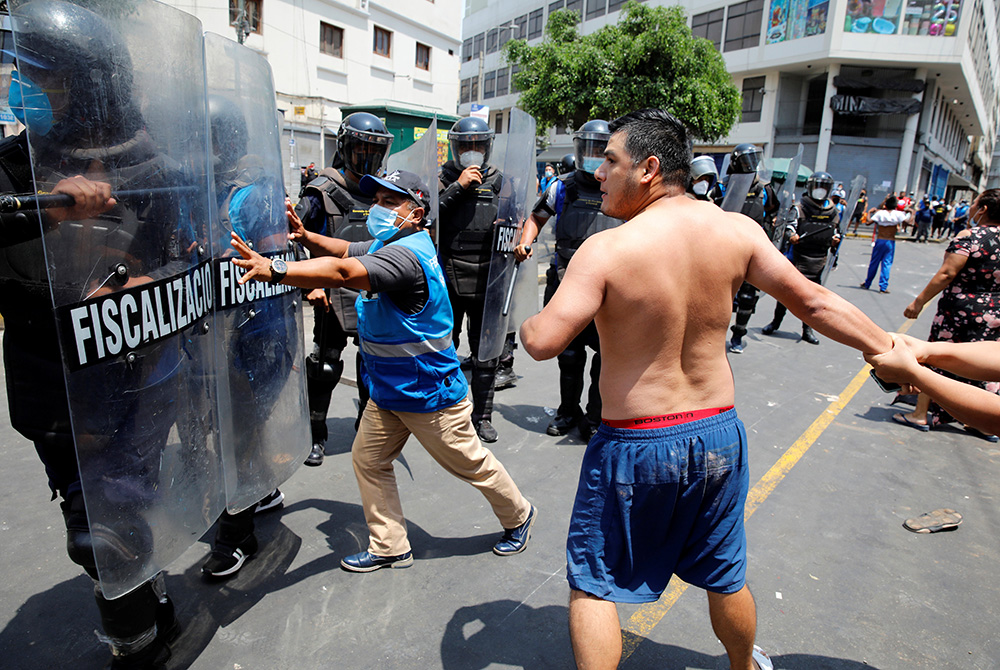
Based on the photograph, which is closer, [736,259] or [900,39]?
[736,259]

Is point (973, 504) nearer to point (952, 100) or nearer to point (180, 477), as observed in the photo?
point (180, 477)

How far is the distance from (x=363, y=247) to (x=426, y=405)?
0.88 metres

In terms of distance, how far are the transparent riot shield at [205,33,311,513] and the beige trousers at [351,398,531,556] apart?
306 millimetres

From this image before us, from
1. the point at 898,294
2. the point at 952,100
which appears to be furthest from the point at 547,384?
the point at 952,100

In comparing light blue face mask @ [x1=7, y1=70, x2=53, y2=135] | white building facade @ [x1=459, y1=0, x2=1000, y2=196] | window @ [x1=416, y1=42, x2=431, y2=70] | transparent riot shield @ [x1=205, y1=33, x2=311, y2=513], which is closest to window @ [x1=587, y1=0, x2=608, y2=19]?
white building facade @ [x1=459, y1=0, x2=1000, y2=196]

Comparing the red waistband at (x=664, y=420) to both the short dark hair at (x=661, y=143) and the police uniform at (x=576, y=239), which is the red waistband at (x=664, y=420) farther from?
the police uniform at (x=576, y=239)

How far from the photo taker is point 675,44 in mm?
19609

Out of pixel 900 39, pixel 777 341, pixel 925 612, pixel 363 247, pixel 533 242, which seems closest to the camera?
pixel 925 612

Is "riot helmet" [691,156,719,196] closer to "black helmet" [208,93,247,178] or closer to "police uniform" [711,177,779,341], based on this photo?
"police uniform" [711,177,779,341]

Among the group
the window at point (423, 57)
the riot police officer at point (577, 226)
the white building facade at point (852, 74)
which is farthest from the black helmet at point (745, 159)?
the white building facade at point (852, 74)

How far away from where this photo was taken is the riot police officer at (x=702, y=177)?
478 centimetres

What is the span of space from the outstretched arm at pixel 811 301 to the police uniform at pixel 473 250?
8.33 ft

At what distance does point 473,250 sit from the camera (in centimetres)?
423

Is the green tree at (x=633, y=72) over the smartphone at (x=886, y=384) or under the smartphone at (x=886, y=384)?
over
